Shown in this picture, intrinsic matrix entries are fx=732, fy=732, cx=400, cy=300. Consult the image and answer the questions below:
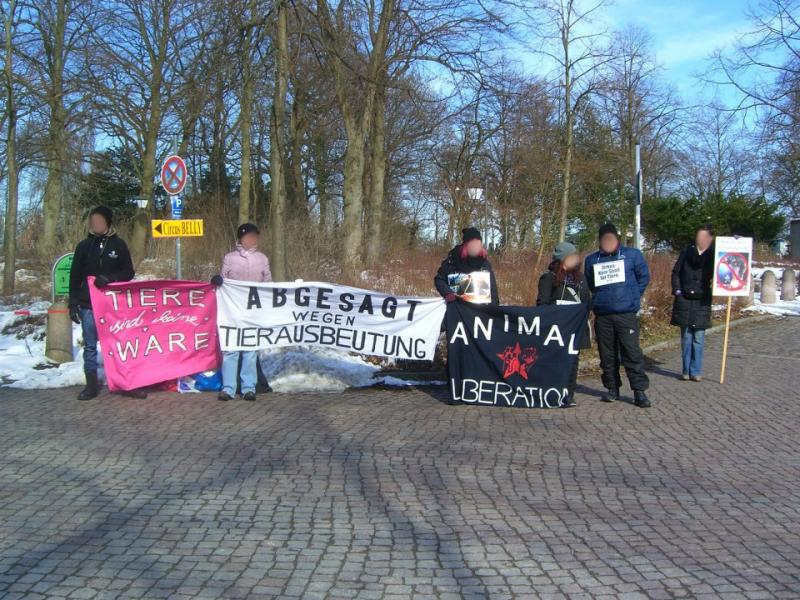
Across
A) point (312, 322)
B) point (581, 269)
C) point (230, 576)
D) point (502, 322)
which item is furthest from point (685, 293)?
point (230, 576)

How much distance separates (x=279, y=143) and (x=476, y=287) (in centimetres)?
515

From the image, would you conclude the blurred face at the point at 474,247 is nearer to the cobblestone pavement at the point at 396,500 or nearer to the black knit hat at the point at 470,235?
the black knit hat at the point at 470,235

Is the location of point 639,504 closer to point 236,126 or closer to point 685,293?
point 685,293

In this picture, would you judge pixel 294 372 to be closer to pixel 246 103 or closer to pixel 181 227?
pixel 181 227

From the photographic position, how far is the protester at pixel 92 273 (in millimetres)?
8320

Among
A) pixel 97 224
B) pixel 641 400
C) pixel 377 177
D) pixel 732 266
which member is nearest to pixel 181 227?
pixel 97 224

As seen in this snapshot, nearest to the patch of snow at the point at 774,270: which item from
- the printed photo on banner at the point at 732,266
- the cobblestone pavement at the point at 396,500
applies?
the printed photo on banner at the point at 732,266

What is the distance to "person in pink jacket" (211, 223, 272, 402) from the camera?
27.6 feet

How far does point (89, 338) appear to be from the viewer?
27.5 ft

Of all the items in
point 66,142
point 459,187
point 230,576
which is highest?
point 66,142

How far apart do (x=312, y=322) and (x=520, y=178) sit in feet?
64.0

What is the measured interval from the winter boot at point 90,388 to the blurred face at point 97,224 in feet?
5.31

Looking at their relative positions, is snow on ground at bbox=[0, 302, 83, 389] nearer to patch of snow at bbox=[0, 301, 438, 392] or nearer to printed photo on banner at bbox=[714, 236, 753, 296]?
patch of snow at bbox=[0, 301, 438, 392]

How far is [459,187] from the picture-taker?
2322cm
